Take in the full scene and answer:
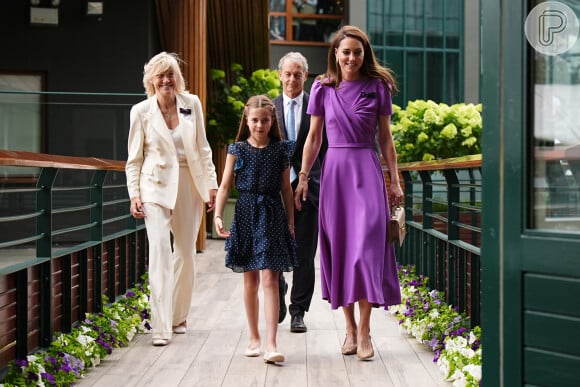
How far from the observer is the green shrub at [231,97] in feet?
49.5

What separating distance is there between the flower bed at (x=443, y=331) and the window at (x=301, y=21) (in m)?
24.8

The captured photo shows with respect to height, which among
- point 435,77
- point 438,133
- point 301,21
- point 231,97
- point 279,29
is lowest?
point 438,133

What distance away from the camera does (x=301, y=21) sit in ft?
103

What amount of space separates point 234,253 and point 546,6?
2498 mm

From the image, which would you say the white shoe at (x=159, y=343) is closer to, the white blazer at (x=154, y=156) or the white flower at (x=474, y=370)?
the white blazer at (x=154, y=156)

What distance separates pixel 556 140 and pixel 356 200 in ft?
7.18

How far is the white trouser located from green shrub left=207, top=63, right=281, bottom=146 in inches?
361

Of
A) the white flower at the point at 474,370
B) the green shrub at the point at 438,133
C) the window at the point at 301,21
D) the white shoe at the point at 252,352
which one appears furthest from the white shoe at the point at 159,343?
the window at the point at 301,21

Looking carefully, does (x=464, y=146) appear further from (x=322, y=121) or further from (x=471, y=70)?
(x=322, y=121)

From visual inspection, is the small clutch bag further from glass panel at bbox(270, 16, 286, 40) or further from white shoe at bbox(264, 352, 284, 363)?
glass panel at bbox(270, 16, 286, 40)

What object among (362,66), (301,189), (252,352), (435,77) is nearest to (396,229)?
(301,189)

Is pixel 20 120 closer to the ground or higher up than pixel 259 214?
higher up

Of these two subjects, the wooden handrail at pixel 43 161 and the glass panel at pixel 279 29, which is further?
the glass panel at pixel 279 29

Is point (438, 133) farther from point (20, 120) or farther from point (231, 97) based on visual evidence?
point (20, 120)
